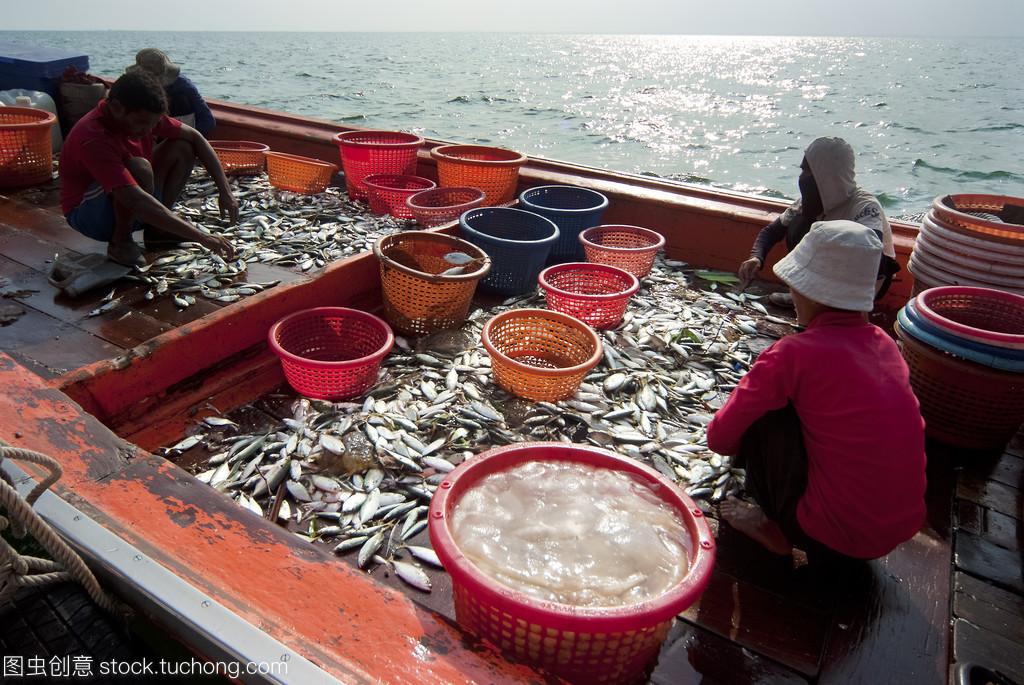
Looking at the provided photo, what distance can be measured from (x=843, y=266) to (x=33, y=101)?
8.61m

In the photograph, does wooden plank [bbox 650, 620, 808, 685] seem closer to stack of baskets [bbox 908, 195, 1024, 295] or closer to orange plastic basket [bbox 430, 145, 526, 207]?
stack of baskets [bbox 908, 195, 1024, 295]

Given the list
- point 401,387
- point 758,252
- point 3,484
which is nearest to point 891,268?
point 758,252

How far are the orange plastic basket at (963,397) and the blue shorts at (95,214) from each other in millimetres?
5365

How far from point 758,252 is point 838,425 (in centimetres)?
284

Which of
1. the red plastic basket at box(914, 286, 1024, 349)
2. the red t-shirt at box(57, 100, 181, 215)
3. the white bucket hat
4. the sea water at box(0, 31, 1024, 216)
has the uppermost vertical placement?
the white bucket hat

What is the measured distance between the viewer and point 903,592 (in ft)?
8.04

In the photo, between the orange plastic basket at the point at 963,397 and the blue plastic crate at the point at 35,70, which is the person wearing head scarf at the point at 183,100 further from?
the orange plastic basket at the point at 963,397

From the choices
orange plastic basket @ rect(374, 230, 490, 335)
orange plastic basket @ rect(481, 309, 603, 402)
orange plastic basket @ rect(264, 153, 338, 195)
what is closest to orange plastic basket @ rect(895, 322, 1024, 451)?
orange plastic basket @ rect(481, 309, 603, 402)

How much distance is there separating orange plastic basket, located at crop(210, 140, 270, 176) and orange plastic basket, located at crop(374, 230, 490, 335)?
3662mm

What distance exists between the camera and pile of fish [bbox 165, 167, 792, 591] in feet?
9.11

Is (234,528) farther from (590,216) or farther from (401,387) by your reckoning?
(590,216)

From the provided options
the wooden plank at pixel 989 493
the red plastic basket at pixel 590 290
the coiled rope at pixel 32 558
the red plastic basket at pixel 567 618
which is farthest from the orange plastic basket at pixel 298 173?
the wooden plank at pixel 989 493

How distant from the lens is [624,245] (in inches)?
227

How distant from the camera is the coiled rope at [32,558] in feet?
5.19
